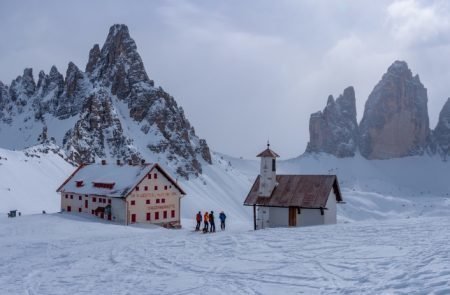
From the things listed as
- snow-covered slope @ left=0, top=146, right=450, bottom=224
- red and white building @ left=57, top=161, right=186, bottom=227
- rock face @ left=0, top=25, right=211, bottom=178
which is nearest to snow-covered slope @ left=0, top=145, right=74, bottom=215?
snow-covered slope @ left=0, top=146, right=450, bottom=224

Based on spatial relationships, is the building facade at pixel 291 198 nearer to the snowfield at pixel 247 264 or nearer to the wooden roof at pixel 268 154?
the wooden roof at pixel 268 154

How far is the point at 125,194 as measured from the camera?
164ft

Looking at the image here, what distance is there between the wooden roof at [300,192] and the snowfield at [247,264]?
11.8 meters

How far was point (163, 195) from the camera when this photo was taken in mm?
55375

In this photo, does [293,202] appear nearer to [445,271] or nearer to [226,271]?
[226,271]

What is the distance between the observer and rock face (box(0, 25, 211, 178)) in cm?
14138

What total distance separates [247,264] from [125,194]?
32.5 metres

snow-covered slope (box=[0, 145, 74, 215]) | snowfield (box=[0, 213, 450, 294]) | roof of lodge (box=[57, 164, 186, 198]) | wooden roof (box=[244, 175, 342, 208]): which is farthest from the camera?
snow-covered slope (box=[0, 145, 74, 215])

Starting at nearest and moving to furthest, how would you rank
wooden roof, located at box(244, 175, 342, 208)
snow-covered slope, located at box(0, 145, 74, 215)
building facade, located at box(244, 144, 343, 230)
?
building facade, located at box(244, 144, 343, 230) < wooden roof, located at box(244, 175, 342, 208) < snow-covered slope, located at box(0, 145, 74, 215)

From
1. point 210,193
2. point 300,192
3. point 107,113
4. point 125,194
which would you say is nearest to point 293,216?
point 300,192

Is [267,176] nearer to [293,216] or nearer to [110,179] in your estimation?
[293,216]

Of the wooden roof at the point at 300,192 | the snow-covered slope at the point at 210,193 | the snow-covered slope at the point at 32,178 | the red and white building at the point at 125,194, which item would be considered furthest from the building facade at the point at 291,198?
the snow-covered slope at the point at 210,193

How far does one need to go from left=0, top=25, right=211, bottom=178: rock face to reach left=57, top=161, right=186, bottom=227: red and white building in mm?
68310

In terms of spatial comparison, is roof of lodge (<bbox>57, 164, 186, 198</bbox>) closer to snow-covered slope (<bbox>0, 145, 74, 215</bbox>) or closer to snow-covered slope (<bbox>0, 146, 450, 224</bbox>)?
snow-covered slope (<bbox>0, 145, 74, 215</bbox>)
